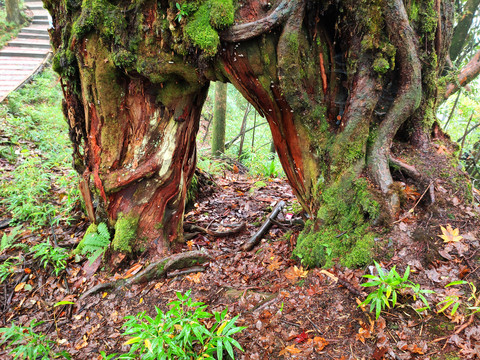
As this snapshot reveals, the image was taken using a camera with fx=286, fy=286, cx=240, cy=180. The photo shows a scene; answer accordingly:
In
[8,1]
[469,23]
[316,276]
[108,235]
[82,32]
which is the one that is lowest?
[108,235]

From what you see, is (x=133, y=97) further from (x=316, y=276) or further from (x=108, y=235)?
(x=316, y=276)

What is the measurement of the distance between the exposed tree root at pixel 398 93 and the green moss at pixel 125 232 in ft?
10.2

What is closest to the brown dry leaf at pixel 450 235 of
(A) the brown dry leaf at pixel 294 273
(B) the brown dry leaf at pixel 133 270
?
(A) the brown dry leaf at pixel 294 273

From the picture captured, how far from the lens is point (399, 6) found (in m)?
2.62

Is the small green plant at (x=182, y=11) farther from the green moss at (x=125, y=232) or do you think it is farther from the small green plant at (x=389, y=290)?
the small green plant at (x=389, y=290)

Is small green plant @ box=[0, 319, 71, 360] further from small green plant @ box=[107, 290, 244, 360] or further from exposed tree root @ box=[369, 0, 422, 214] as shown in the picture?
exposed tree root @ box=[369, 0, 422, 214]

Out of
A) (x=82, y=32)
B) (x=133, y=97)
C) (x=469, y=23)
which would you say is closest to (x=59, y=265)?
(x=133, y=97)

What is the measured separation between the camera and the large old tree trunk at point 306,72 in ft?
8.95

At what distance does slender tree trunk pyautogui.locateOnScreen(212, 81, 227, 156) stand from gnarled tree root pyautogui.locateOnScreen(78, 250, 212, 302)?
5.10m

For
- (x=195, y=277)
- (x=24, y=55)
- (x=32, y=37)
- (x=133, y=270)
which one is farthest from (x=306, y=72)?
(x=32, y=37)

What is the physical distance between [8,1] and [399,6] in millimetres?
18267

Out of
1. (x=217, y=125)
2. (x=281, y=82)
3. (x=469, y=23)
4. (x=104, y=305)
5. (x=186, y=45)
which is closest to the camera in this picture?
(x=281, y=82)

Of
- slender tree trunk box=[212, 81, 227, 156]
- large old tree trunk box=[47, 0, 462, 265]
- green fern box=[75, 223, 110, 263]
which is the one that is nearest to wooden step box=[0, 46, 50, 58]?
slender tree trunk box=[212, 81, 227, 156]

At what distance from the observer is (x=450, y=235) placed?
96.1 inches
